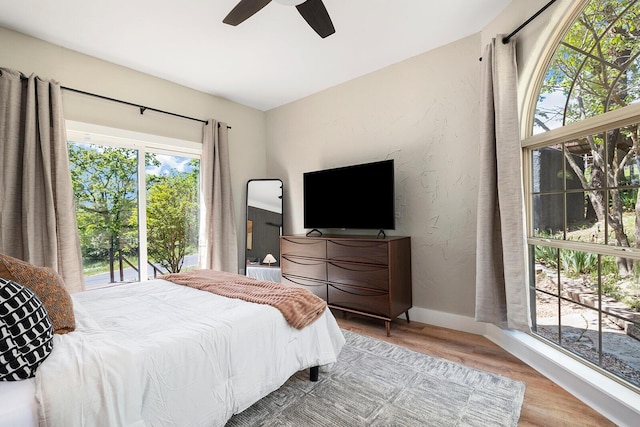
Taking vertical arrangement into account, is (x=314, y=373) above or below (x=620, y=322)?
below

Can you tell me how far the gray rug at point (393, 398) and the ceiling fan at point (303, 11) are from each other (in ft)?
7.65

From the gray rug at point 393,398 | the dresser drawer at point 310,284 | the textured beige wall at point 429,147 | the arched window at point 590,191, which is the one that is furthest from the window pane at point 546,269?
the dresser drawer at point 310,284

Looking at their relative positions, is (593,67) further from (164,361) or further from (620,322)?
(164,361)

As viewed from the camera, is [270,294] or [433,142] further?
[433,142]

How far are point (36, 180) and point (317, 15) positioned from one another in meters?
2.56

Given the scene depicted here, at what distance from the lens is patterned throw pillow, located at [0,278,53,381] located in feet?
3.10

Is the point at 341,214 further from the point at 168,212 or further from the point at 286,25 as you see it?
the point at 168,212

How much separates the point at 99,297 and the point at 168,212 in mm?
1614

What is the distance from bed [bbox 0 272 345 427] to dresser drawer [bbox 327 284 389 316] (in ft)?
2.66

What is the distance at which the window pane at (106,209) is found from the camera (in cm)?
275

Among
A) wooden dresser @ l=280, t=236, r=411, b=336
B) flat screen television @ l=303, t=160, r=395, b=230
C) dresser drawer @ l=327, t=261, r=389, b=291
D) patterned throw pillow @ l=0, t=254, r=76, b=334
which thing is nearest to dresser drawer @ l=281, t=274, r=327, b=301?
wooden dresser @ l=280, t=236, r=411, b=336

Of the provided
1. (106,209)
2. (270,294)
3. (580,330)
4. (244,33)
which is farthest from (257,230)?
(580,330)

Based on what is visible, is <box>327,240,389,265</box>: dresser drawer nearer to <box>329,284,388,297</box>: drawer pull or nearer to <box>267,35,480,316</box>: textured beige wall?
<box>329,284,388,297</box>: drawer pull

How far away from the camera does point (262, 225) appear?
3945 mm
